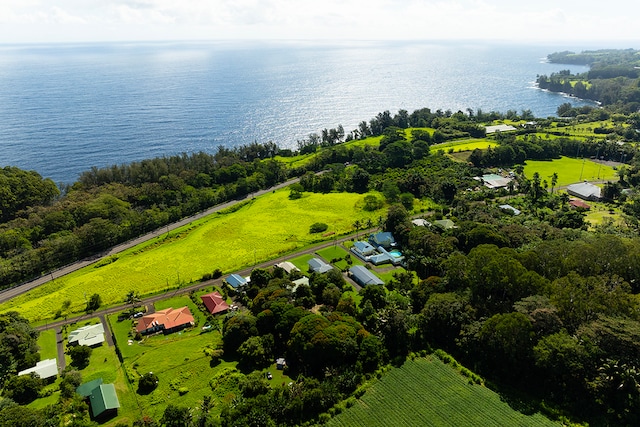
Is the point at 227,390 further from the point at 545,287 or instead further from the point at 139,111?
the point at 139,111

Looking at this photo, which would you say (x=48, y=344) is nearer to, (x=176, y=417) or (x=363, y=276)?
(x=176, y=417)

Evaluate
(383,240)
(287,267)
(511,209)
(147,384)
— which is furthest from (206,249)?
(511,209)

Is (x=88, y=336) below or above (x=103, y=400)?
below

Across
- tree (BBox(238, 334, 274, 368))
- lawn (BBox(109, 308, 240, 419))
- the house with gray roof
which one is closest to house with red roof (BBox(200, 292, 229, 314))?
lawn (BBox(109, 308, 240, 419))

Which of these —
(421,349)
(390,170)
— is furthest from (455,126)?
(421,349)

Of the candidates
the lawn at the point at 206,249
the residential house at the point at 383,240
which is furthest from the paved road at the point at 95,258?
the residential house at the point at 383,240

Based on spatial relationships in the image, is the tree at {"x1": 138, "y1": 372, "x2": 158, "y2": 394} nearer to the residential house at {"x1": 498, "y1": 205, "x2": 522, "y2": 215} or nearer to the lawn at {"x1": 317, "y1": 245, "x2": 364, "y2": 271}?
the lawn at {"x1": 317, "y1": 245, "x2": 364, "y2": 271}

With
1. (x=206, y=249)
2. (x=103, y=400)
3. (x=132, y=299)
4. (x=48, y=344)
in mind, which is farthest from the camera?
(x=206, y=249)
